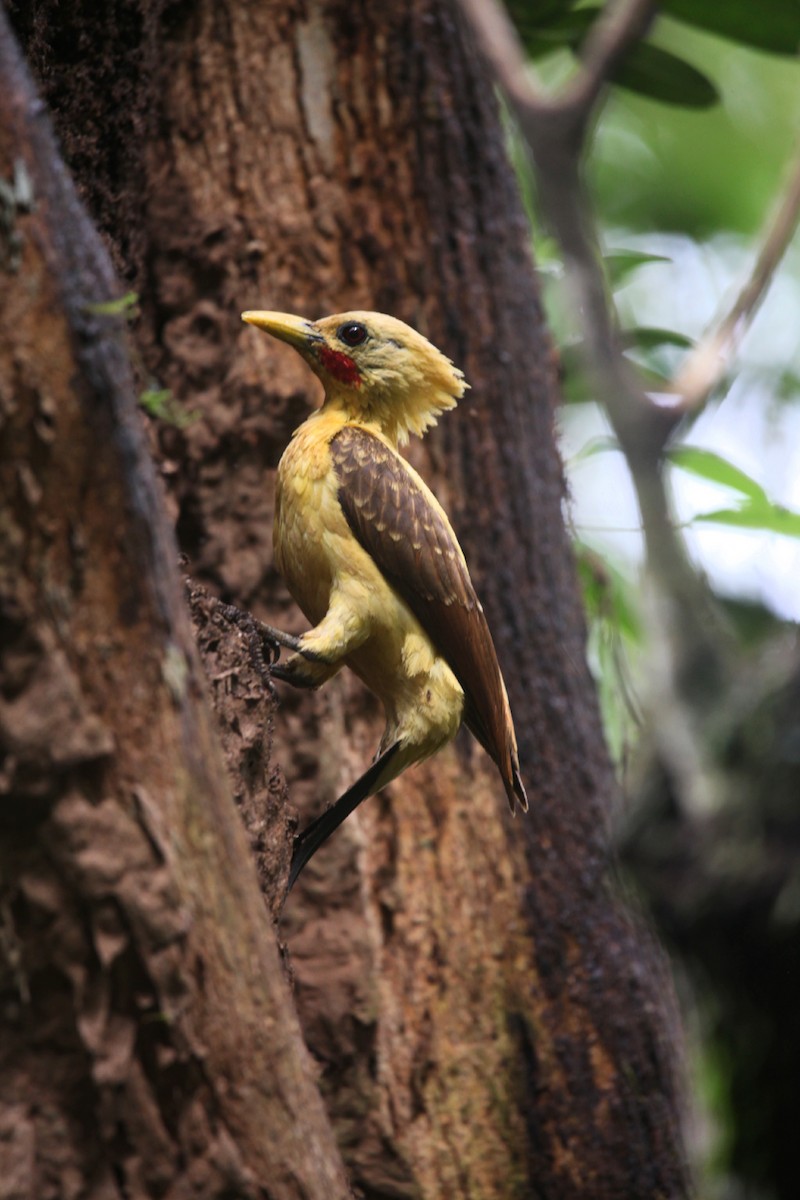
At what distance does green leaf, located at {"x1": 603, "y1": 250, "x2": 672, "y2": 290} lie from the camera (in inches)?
239

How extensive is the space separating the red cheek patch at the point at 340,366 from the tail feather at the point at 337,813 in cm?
113

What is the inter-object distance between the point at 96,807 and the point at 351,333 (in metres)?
2.26

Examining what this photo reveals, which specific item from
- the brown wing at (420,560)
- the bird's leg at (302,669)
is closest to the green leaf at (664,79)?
the brown wing at (420,560)

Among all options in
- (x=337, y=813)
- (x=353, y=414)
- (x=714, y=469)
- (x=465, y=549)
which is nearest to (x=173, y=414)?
(x=353, y=414)

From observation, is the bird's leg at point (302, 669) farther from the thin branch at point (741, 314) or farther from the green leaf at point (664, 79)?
the green leaf at point (664, 79)

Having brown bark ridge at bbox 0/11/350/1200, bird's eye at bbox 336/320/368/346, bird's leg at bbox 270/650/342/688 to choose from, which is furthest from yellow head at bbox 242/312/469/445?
brown bark ridge at bbox 0/11/350/1200

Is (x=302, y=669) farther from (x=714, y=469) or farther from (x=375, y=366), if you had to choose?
(x=714, y=469)

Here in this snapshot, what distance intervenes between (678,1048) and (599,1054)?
42cm

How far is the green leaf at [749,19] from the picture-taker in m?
5.22

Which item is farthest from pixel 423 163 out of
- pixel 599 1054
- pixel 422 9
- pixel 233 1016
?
pixel 233 1016

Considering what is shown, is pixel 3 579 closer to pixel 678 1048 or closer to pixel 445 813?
pixel 445 813

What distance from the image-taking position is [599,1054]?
4.45 m

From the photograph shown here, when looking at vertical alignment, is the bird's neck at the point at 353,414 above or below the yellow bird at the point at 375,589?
above

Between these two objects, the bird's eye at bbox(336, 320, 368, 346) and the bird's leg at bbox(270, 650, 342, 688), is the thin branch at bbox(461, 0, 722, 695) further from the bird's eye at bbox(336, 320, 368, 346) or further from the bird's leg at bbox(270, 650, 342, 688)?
the bird's leg at bbox(270, 650, 342, 688)
